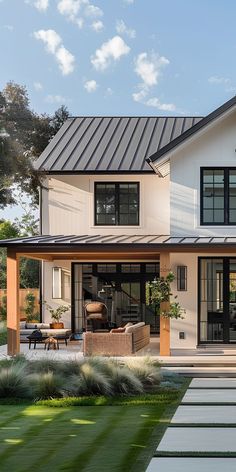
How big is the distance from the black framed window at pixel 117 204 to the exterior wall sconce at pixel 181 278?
10.1 feet

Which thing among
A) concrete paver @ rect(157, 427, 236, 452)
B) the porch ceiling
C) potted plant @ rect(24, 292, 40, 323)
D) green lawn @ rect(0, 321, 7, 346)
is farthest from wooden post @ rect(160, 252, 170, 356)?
potted plant @ rect(24, 292, 40, 323)

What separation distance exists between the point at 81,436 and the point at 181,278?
33.3ft

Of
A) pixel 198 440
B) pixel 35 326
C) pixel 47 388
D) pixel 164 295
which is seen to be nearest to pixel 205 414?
pixel 198 440

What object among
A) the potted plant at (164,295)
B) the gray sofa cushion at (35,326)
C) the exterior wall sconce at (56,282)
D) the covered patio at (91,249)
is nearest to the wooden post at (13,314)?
the covered patio at (91,249)

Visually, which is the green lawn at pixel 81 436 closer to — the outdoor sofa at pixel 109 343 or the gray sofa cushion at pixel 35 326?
the outdoor sofa at pixel 109 343

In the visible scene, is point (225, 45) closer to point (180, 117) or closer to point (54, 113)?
point (180, 117)

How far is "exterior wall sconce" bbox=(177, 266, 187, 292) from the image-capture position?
1909 cm

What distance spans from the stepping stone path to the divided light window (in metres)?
7.27

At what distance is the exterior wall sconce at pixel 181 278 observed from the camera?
62.6 ft

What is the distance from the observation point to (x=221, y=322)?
758 inches

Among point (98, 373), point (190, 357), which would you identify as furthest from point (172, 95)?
point (98, 373)

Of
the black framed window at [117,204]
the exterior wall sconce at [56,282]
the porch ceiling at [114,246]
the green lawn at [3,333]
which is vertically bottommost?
the green lawn at [3,333]

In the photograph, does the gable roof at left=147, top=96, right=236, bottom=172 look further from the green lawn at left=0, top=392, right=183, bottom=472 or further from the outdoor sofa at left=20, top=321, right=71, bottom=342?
the green lawn at left=0, top=392, right=183, bottom=472

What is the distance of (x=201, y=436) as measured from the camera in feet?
29.9
